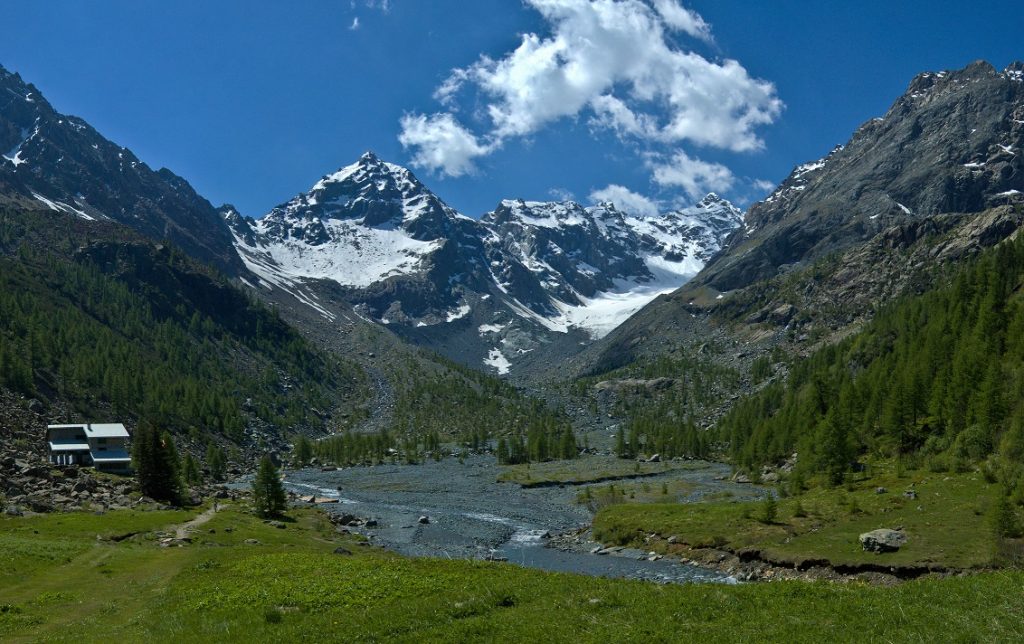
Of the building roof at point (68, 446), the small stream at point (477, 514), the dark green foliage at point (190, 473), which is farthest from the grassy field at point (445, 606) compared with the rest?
the building roof at point (68, 446)

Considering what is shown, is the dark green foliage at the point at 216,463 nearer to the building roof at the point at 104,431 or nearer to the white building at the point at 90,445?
the white building at the point at 90,445

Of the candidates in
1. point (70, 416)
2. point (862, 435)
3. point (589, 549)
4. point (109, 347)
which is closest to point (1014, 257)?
point (862, 435)

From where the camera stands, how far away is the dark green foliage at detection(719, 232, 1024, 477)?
76.0 metres

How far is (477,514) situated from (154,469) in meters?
41.5

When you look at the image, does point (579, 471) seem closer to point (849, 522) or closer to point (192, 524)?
point (849, 522)

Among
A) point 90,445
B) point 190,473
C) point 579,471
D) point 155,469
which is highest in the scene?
point 90,445

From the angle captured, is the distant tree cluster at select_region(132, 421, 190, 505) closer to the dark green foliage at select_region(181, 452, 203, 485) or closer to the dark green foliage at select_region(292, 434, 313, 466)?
the dark green foliage at select_region(181, 452, 203, 485)

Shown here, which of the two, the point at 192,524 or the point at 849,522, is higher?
the point at 849,522

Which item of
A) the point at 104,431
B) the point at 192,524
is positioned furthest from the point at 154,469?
the point at 104,431

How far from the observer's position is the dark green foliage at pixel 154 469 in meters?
78.6

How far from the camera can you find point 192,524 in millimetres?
62969

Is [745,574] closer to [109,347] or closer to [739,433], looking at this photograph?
[739,433]

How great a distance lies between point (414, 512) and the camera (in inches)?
3831

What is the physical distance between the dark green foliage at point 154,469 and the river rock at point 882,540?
2822 inches
